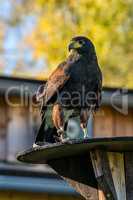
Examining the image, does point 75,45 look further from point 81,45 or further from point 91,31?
point 91,31

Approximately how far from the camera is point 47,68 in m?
28.5

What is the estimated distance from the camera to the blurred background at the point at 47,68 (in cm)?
1193

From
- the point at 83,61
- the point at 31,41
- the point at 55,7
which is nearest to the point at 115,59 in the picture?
the point at 55,7

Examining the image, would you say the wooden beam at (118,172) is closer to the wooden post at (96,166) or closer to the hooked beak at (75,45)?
the wooden post at (96,166)

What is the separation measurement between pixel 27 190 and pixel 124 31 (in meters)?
14.2

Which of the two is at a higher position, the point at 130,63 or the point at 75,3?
the point at 75,3

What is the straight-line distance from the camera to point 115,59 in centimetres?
2577

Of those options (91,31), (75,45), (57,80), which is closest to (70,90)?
(57,80)

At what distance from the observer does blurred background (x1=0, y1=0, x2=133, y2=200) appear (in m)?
11.9

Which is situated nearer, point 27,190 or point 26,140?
point 27,190

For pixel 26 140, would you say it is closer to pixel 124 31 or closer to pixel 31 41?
pixel 124 31

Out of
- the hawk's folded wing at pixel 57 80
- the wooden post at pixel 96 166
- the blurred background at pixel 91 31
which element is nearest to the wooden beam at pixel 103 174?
the wooden post at pixel 96 166

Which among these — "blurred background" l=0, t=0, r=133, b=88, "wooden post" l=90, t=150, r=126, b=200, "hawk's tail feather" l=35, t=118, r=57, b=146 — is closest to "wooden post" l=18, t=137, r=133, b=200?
"wooden post" l=90, t=150, r=126, b=200

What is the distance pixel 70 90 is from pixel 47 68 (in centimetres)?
2161
